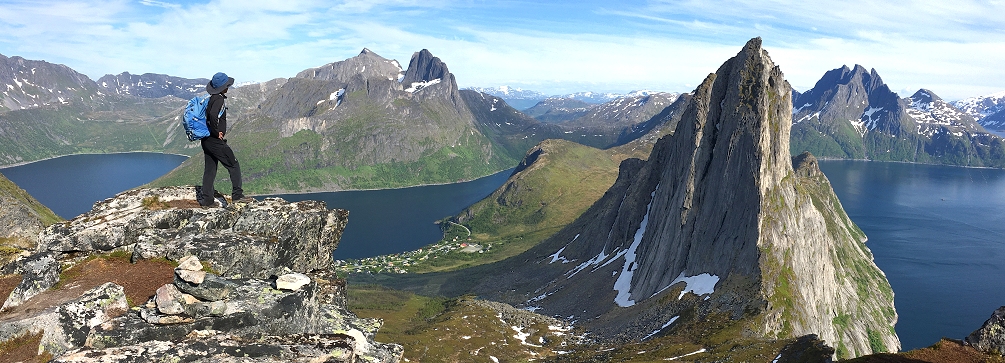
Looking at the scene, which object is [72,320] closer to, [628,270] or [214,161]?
[214,161]

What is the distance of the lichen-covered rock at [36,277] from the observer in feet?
66.4

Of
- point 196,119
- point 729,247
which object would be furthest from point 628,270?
point 196,119

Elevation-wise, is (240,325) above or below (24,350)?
above

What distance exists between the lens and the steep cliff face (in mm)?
83938

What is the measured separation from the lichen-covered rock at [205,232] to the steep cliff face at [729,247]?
6412 cm

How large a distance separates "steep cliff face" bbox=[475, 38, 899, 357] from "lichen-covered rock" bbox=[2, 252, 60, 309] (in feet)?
241

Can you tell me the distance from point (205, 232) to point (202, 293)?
23.8 ft

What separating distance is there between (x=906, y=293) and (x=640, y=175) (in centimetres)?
10470

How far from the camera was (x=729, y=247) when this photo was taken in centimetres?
9231

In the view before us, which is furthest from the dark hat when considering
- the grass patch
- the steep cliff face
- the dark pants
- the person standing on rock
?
the steep cliff face

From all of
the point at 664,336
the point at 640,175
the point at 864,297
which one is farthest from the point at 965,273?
the point at 664,336

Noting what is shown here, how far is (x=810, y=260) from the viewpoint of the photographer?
309 feet

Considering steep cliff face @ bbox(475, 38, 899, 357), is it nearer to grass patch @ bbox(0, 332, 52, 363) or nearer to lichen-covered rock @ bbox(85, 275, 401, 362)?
lichen-covered rock @ bbox(85, 275, 401, 362)

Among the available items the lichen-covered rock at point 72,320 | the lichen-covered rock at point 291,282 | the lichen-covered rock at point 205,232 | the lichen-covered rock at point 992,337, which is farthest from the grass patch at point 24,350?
the lichen-covered rock at point 992,337
